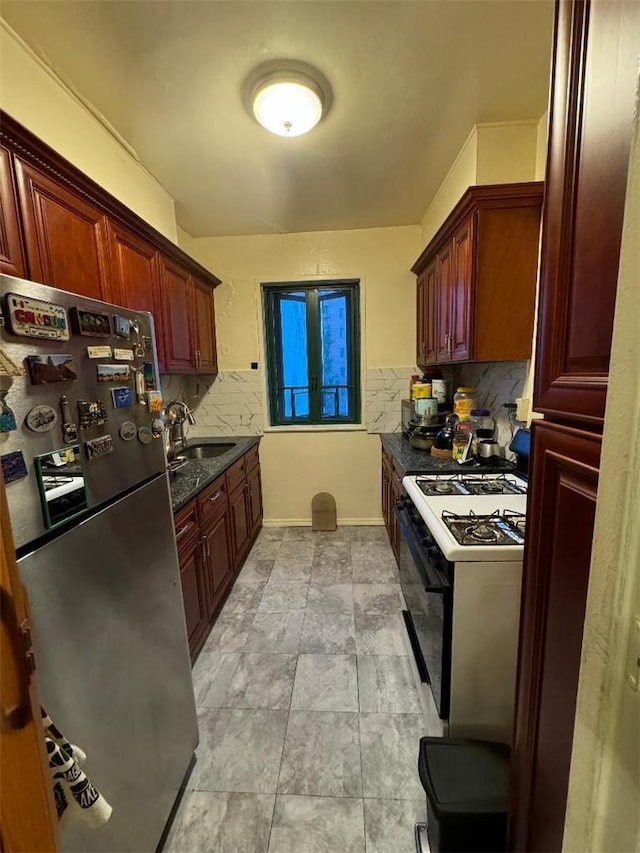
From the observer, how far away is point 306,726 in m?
1.52

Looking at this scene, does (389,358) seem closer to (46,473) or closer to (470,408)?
(470,408)

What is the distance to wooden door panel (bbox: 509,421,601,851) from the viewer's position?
0.59 meters

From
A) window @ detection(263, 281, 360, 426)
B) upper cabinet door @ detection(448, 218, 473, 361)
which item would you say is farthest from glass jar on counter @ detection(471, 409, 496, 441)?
Answer: window @ detection(263, 281, 360, 426)

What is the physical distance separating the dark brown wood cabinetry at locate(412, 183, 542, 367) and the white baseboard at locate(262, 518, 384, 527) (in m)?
1.96

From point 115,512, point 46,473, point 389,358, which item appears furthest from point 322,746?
point 389,358

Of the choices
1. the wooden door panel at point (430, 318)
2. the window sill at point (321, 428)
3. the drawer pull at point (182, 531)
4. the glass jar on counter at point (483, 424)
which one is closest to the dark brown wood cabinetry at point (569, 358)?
the drawer pull at point (182, 531)

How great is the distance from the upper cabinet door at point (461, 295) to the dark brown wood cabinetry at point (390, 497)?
3.18 feet

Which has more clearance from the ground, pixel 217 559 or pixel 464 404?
pixel 464 404

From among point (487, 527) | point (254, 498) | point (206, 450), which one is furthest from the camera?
point (254, 498)

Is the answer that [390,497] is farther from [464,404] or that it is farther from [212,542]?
[212,542]

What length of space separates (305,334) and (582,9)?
9.65 feet

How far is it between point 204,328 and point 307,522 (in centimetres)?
207

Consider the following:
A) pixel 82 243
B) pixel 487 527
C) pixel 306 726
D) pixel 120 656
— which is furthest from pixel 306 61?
Answer: pixel 306 726

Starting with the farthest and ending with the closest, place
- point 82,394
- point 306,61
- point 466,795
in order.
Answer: point 306,61 → point 466,795 → point 82,394
